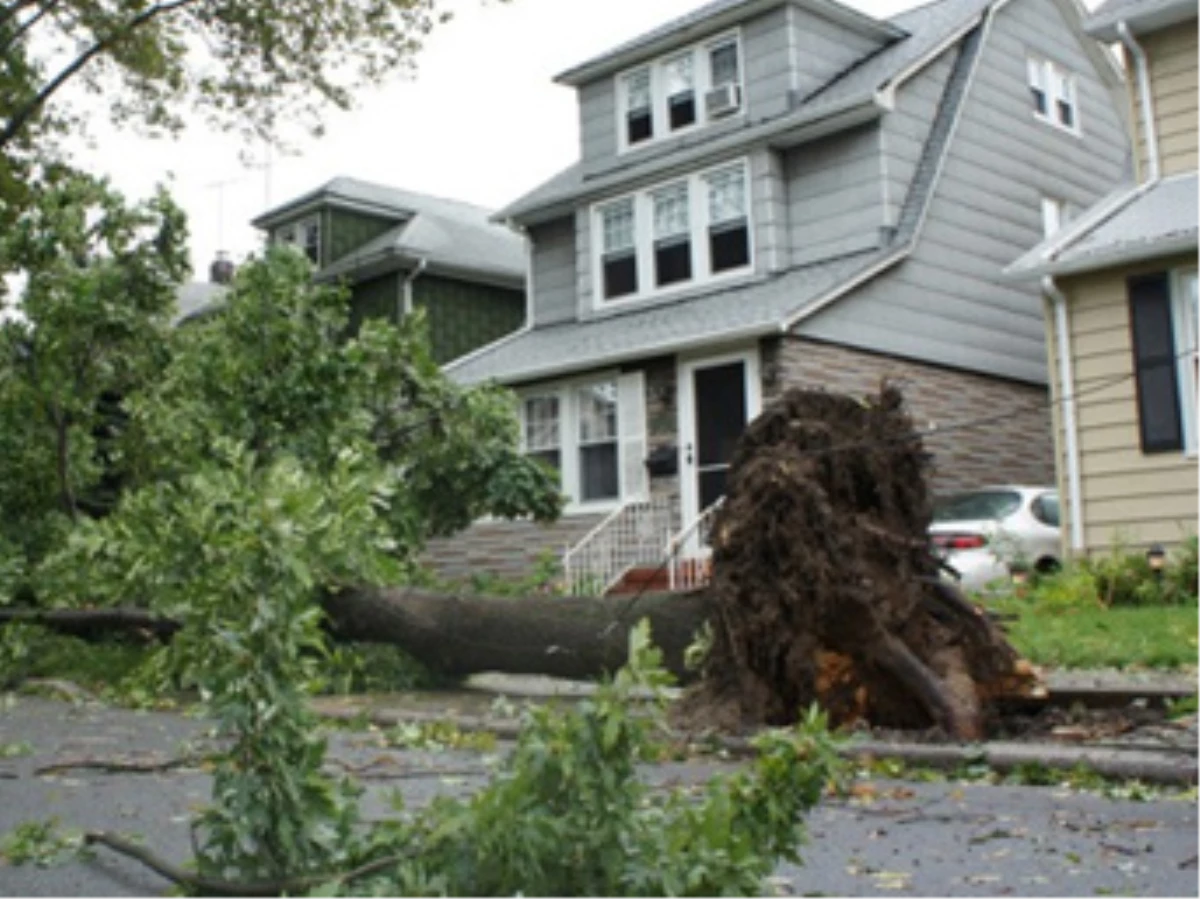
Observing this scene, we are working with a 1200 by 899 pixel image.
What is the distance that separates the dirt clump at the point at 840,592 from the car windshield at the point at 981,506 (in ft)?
26.2

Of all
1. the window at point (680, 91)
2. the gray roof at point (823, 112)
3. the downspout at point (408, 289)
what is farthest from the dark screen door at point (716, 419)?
the downspout at point (408, 289)

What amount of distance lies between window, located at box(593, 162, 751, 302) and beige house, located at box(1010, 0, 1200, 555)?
5.65 metres

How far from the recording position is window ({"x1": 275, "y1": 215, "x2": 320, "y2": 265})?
2590 centimetres

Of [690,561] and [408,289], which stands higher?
[408,289]

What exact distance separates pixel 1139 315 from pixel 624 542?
23.0ft

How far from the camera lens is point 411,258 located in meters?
23.5

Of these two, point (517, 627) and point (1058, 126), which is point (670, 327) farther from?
point (517, 627)

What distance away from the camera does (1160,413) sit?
1233 cm

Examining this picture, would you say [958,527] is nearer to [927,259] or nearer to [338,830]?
[927,259]

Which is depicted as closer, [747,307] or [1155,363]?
[1155,363]

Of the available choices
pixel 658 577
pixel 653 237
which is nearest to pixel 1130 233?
pixel 658 577

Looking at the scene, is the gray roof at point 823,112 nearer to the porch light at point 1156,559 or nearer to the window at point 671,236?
the window at point 671,236

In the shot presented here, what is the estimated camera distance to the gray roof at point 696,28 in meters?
18.7

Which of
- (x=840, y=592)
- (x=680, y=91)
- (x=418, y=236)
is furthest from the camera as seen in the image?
(x=418, y=236)
